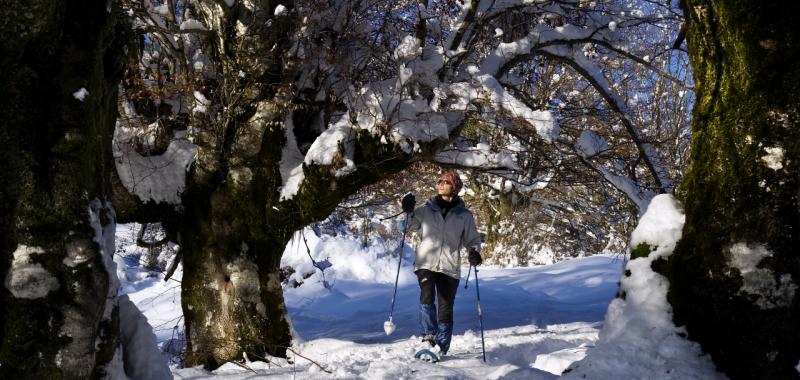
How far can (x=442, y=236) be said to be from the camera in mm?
5676

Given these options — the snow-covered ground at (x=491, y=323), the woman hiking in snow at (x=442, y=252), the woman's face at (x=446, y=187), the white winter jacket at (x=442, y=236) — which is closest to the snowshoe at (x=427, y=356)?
the snow-covered ground at (x=491, y=323)

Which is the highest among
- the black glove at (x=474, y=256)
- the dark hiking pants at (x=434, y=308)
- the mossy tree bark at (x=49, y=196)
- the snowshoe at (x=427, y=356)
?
the mossy tree bark at (x=49, y=196)

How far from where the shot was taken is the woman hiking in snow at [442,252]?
220 inches

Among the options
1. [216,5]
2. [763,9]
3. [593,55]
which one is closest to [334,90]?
[216,5]

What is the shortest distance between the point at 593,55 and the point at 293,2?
21.4 ft

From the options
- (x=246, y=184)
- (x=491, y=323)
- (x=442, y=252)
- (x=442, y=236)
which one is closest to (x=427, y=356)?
(x=442, y=252)

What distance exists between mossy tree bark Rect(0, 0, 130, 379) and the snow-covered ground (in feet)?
7.12

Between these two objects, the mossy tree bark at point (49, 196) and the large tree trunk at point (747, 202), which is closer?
the mossy tree bark at point (49, 196)

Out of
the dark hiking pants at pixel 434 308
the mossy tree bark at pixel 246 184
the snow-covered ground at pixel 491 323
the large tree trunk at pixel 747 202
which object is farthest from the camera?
the dark hiking pants at pixel 434 308

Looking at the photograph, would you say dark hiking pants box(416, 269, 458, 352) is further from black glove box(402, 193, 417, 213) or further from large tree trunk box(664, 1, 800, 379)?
large tree trunk box(664, 1, 800, 379)

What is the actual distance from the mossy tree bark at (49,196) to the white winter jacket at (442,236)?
361 centimetres

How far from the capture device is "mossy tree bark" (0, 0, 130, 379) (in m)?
2.13

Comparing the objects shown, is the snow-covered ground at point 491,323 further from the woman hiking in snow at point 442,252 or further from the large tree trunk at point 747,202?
the woman hiking in snow at point 442,252

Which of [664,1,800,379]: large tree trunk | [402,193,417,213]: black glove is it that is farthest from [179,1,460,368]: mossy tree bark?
[664,1,800,379]: large tree trunk
